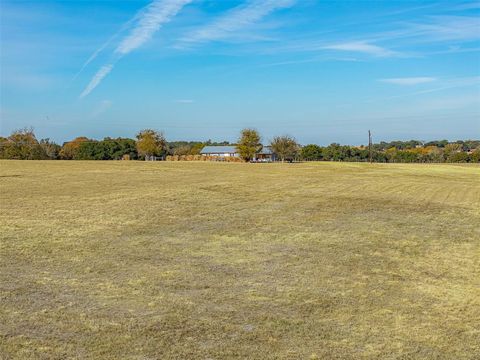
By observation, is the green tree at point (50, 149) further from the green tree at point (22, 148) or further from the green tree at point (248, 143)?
the green tree at point (248, 143)

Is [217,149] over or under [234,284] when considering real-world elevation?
over

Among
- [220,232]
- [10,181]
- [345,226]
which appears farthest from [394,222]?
[10,181]

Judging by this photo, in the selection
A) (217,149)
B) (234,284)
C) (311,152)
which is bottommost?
(234,284)

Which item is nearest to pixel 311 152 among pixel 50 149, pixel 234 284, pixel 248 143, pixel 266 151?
pixel 266 151

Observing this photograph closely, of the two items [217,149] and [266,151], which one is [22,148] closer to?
[266,151]

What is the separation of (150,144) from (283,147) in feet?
112

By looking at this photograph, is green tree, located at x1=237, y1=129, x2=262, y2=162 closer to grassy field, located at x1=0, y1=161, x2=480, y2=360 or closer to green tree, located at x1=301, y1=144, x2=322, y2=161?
green tree, located at x1=301, y1=144, x2=322, y2=161

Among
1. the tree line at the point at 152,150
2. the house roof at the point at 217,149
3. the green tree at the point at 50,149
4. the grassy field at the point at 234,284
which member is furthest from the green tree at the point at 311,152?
the grassy field at the point at 234,284

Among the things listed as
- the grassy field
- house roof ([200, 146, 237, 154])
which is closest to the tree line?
house roof ([200, 146, 237, 154])

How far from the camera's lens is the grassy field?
673 centimetres

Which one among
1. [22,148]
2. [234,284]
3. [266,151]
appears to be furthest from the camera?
[266,151]

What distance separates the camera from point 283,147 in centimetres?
12088

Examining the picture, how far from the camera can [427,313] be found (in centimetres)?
813

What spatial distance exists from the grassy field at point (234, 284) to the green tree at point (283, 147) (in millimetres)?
101300
